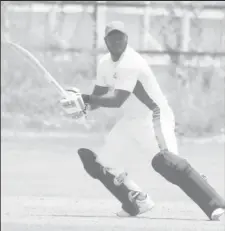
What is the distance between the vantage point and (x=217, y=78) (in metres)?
9.42

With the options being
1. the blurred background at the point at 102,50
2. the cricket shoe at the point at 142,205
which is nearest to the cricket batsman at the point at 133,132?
the cricket shoe at the point at 142,205

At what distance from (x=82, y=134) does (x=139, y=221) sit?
11.4 feet

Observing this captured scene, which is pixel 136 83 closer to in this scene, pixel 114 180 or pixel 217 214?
pixel 114 180

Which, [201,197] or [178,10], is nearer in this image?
[201,197]

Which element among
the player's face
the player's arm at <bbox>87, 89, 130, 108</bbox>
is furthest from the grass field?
the player's face

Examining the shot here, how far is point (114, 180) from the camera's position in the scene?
5891 mm

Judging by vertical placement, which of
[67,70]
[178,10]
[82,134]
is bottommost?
[82,134]

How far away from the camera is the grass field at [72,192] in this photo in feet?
18.3

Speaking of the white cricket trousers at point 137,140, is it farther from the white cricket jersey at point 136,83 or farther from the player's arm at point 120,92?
the player's arm at point 120,92

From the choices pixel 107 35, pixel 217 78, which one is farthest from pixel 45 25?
pixel 107 35

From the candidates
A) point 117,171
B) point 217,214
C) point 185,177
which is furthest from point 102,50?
point 217,214

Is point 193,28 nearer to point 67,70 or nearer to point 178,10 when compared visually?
point 178,10

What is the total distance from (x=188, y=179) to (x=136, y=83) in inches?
28.6

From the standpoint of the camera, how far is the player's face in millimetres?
5676
